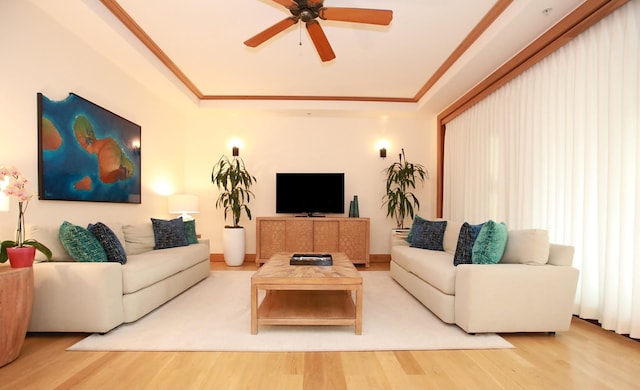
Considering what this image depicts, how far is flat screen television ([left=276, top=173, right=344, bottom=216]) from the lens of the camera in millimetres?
5938

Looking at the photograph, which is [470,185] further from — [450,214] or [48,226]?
[48,226]

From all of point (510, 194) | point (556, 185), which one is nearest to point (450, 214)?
point (510, 194)

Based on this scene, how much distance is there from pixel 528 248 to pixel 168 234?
3.86 meters

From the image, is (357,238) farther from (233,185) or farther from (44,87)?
(44,87)

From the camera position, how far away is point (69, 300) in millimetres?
2549

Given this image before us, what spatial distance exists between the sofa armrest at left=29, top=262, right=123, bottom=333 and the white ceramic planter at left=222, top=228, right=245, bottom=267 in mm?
3023

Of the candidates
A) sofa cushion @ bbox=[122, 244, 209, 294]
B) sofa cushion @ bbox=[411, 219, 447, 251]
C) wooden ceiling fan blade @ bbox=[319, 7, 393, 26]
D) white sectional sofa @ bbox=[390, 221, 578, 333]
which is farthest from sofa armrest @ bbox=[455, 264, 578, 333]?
sofa cushion @ bbox=[122, 244, 209, 294]

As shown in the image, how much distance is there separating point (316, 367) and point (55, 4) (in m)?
3.47

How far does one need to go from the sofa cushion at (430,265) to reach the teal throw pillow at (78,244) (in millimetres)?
2879

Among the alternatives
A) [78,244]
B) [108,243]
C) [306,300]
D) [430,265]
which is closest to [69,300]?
[78,244]

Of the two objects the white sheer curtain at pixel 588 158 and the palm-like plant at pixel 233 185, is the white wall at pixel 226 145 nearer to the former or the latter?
the palm-like plant at pixel 233 185

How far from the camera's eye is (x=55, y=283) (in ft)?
8.36

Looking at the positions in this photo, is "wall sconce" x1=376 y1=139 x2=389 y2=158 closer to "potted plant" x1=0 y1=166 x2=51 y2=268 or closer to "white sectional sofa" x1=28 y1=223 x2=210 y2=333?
"white sectional sofa" x1=28 y1=223 x2=210 y2=333

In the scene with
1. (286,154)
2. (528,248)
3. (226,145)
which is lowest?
(528,248)
